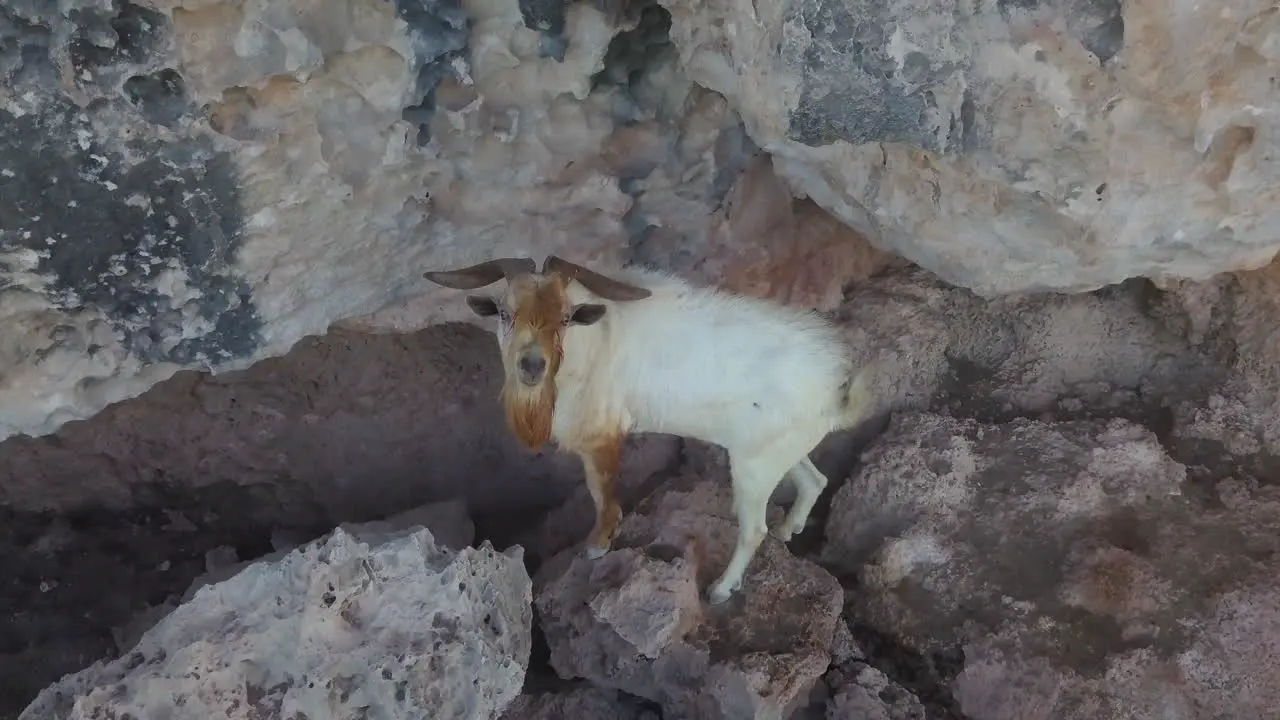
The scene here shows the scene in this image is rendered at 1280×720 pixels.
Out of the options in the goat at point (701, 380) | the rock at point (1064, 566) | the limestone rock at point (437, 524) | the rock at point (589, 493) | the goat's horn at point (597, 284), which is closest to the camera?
the rock at point (1064, 566)

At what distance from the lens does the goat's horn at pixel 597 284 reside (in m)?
2.18

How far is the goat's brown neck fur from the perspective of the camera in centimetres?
211

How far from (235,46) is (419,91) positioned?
35cm

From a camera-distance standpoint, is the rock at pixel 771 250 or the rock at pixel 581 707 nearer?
the rock at pixel 581 707

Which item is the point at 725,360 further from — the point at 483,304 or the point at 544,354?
the point at 483,304

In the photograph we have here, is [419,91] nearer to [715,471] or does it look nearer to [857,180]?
[857,180]

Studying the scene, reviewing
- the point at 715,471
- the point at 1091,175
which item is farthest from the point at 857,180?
the point at 715,471

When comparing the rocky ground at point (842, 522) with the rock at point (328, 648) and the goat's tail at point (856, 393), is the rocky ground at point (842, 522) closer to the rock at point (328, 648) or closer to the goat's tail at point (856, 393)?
the rock at point (328, 648)

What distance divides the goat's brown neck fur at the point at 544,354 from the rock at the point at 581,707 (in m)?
0.62

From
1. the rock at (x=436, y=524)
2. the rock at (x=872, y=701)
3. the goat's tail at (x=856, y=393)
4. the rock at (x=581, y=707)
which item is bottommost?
the rock at (x=581, y=707)

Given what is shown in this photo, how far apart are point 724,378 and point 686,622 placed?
0.60 meters

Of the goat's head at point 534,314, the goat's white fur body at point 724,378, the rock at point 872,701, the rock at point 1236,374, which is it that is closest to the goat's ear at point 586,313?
the goat's head at point 534,314

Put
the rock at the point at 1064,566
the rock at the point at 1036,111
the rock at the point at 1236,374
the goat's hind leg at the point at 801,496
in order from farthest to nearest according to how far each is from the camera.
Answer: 1. the goat's hind leg at the point at 801,496
2. the rock at the point at 1236,374
3. the rock at the point at 1064,566
4. the rock at the point at 1036,111

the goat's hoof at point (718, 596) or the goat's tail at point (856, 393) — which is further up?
the goat's tail at point (856, 393)
